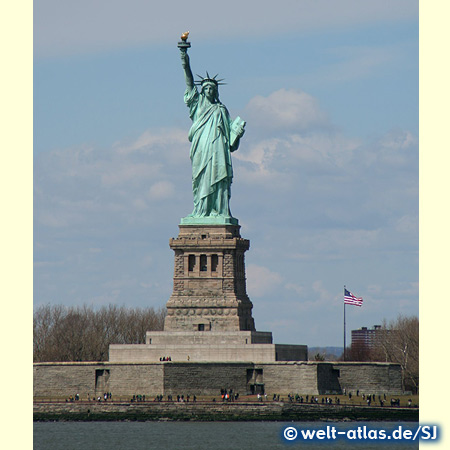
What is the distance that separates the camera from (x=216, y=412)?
2594 inches

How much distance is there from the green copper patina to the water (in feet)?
43.8

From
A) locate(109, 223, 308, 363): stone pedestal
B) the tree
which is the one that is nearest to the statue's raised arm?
locate(109, 223, 308, 363): stone pedestal

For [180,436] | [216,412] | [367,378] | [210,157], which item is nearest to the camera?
[180,436]

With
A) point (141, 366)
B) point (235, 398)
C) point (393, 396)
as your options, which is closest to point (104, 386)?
point (141, 366)

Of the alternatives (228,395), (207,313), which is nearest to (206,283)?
(207,313)

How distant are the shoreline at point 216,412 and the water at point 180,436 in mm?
459

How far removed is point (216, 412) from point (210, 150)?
15351 mm

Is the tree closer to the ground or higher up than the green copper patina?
closer to the ground

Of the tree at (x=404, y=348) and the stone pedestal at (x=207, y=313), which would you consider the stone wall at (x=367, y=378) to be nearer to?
the stone pedestal at (x=207, y=313)

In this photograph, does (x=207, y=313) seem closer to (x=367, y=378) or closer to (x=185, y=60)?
(x=367, y=378)

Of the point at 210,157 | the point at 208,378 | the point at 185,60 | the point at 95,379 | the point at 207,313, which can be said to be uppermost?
the point at 185,60

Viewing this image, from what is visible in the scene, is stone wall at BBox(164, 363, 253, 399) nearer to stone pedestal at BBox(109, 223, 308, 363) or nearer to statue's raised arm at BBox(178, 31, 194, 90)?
stone pedestal at BBox(109, 223, 308, 363)

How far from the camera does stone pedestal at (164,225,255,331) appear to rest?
235 ft

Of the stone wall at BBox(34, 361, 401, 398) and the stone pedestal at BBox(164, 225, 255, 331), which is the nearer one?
the stone wall at BBox(34, 361, 401, 398)
